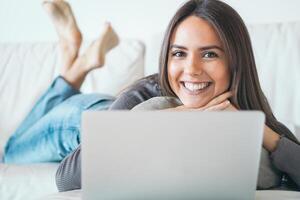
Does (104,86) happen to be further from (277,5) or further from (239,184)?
(239,184)

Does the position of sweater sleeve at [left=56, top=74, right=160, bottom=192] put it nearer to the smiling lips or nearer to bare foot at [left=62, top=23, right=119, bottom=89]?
the smiling lips

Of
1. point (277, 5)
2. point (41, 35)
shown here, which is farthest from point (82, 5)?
point (277, 5)

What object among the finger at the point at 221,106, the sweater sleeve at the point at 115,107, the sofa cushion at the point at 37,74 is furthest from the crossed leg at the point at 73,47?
the finger at the point at 221,106

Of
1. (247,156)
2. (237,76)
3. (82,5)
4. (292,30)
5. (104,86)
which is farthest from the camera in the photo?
(82,5)

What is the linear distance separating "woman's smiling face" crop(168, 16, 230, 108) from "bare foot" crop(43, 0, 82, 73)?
27.7 inches

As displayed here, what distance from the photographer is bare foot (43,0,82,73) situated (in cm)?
158

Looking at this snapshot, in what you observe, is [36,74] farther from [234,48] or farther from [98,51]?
[234,48]

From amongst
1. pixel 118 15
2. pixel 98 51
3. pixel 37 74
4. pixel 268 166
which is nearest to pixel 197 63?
pixel 268 166

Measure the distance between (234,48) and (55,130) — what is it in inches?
26.2

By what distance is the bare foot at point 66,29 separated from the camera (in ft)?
5.18

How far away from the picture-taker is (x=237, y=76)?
3.04ft

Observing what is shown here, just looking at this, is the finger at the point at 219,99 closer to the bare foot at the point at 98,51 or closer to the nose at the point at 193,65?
the nose at the point at 193,65

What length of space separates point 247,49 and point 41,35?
1290mm

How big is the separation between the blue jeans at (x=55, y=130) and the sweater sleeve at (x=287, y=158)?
0.59 meters
